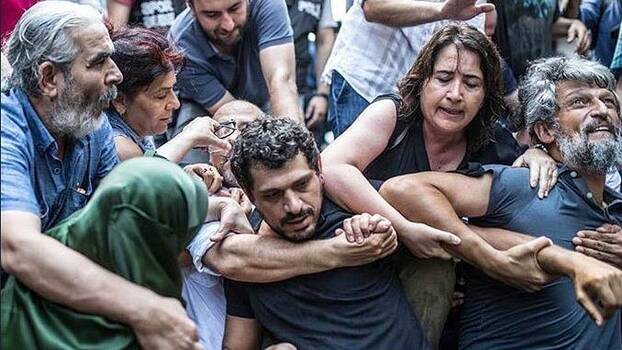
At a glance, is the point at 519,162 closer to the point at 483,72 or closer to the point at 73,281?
the point at 483,72

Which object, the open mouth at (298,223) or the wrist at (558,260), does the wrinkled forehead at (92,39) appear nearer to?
the open mouth at (298,223)

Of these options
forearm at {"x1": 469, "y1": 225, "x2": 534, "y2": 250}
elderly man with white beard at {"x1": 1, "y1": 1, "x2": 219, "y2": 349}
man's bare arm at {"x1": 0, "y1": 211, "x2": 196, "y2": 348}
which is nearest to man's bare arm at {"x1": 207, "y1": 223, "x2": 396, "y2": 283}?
forearm at {"x1": 469, "y1": 225, "x2": 534, "y2": 250}

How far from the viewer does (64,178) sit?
12.0 feet

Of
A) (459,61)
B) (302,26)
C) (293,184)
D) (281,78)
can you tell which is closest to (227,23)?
(281,78)

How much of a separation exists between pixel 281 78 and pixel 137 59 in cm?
82

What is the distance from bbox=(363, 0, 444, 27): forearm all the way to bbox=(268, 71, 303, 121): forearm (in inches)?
16.7

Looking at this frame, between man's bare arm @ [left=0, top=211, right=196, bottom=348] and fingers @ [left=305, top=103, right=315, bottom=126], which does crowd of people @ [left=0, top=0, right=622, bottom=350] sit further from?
fingers @ [left=305, top=103, right=315, bottom=126]

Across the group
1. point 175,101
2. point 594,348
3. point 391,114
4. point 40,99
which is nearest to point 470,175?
point 391,114

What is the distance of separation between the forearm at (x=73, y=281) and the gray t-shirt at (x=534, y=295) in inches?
53.0

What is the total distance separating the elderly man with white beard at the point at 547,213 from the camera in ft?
12.7

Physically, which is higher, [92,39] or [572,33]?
[92,39]

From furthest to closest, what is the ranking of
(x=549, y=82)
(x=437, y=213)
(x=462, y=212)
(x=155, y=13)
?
1. (x=155, y=13)
2. (x=549, y=82)
3. (x=462, y=212)
4. (x=437, y=213)

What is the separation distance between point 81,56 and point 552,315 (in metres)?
1.69

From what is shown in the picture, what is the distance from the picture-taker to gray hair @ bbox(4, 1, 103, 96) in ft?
11.7
